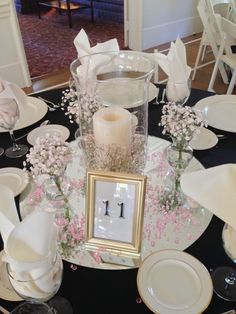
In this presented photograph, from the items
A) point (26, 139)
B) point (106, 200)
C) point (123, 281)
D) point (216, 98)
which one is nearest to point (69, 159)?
point (106, 200)

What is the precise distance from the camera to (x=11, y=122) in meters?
1.07

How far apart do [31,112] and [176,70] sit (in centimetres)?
60

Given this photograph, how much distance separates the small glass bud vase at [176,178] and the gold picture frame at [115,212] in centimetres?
23

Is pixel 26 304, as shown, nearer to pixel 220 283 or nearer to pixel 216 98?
pixel 220 283

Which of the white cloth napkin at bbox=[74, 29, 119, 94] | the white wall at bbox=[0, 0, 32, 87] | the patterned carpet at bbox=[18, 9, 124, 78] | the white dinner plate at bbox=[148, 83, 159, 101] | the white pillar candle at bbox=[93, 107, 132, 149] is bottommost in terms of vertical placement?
the patterned carpet at bbox=[18, 9, 124, 78]

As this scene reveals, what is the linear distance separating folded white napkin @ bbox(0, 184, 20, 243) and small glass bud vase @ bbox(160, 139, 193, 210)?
41cm

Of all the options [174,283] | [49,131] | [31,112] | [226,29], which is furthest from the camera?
[226,29]

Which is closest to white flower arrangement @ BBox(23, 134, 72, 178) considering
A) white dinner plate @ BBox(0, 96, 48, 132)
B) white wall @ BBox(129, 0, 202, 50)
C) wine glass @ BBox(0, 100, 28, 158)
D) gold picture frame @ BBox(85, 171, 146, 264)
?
gold picture frame @ BBox(85, 171, 146, 264)

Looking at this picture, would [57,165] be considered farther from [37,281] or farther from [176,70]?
[176,70]

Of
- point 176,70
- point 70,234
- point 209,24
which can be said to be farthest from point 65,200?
point 209,24

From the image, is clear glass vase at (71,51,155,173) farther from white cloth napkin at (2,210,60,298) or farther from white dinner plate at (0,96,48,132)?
white dinner plate at (0,96,48,132)

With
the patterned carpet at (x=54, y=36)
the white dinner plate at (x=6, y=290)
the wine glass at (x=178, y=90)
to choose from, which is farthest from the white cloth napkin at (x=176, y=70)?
the patterned carpet at (x=54, y=36)

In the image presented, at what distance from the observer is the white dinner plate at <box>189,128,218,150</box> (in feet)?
3.55

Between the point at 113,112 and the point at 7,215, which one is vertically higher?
the point at 113,112
